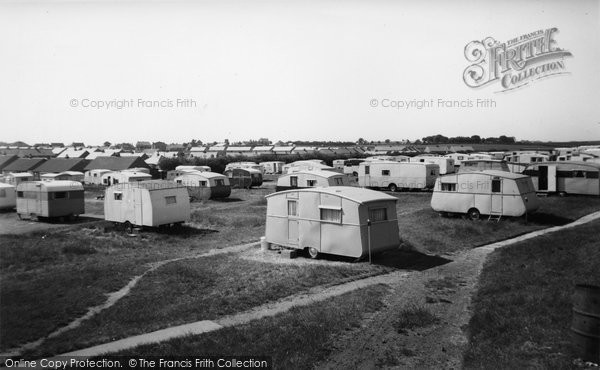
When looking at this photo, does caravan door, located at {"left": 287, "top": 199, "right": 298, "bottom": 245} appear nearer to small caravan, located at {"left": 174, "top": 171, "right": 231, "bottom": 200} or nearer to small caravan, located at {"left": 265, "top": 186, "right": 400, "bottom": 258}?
small caravan, located at {"left": 265, "top": 186, "right": 400, "bottom": 258}

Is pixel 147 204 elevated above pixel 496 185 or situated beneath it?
situated beneath

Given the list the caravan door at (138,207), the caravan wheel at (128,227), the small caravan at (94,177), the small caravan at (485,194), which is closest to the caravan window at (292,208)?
the caravan door at (138,207)

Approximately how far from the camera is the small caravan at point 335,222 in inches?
690

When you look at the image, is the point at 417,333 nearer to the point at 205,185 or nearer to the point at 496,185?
the point at 496,185

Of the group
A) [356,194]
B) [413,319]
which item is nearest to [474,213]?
[356,194]

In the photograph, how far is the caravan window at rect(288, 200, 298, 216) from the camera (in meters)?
19.4

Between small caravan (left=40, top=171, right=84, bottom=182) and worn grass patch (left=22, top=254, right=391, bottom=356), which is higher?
small caravan (left=40, top=171, right=84, bottom=182)

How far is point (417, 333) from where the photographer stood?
34.9 feet

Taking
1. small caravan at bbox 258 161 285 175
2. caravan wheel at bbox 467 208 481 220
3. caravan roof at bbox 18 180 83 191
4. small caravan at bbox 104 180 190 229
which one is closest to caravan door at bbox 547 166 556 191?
caravan wheel at bbox 467 208 481 220

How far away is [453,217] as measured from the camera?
2695 cm

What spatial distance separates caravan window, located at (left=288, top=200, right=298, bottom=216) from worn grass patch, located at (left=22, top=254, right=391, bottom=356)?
8.96ft

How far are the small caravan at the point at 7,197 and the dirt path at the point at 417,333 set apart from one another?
101 ft

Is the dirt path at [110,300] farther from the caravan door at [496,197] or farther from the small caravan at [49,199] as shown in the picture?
the small caravan at [49,199]

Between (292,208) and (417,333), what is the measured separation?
9704mm
